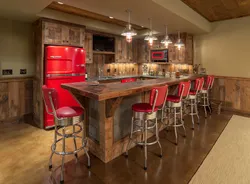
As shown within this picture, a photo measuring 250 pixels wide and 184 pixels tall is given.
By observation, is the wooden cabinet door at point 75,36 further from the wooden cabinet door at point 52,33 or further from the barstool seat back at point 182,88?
the barstool seat back at point 182,88

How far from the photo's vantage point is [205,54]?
18.4 ft

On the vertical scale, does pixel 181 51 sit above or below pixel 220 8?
below

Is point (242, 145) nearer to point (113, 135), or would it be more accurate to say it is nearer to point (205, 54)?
point (113, 135)

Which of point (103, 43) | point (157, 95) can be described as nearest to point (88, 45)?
point (103, 43)

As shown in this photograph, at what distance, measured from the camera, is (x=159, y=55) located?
609 centimetres

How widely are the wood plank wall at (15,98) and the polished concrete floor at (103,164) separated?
797 millimetres

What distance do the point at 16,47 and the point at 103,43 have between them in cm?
248

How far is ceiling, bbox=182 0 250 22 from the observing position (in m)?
3.70

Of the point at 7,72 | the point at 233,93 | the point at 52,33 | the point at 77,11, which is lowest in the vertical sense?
the point at 233,93

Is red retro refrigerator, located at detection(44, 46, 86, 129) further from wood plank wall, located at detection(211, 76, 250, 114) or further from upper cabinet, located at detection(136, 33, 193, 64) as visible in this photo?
wood plank wall, located at detection(211, 76, 250, 114)

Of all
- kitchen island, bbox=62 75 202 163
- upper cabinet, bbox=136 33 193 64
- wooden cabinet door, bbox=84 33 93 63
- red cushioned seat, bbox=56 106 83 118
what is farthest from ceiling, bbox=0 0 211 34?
red cushioned seat, bbox=56 106 83 118

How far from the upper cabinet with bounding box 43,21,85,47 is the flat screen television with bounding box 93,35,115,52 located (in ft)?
2.89

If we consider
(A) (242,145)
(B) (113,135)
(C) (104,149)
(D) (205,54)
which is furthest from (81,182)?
(D) (205,54)

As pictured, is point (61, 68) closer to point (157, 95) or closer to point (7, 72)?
point (7, 72)
